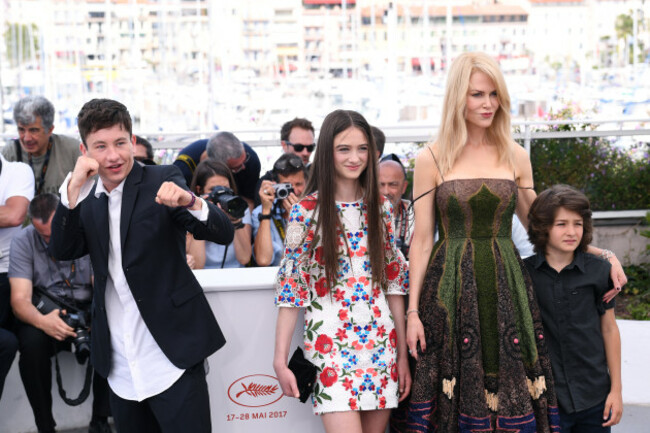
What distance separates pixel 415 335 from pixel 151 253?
0.96 meters

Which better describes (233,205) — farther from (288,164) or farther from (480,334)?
(288,164)

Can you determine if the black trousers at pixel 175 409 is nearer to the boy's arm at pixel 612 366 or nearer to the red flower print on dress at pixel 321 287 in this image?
the red flower print on dress at pixel 321 287

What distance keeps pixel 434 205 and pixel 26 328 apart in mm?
2134

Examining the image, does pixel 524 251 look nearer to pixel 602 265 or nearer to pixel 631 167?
pixel 602 265

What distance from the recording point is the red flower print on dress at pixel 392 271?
288 cm

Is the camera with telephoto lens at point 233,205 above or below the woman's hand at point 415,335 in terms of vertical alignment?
above

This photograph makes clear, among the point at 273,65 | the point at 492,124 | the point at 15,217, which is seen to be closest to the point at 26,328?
the point at 15,217

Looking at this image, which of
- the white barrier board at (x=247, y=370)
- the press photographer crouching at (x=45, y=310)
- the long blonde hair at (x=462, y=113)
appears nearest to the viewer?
the long blonde hair at (x=462, y=113)

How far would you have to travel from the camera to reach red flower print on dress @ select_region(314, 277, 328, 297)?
2.81 metres

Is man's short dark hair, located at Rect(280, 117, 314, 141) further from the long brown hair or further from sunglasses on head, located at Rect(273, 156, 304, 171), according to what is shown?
the long brown hair

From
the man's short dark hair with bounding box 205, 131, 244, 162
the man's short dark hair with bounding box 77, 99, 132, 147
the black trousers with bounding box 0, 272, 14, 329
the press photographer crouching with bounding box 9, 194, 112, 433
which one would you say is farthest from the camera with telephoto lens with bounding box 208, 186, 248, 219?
the man's short dark hair with bounding box 205, 131, 244, 162

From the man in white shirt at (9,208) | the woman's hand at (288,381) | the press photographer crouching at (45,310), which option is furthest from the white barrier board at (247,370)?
the man in white shirt at (9,208)

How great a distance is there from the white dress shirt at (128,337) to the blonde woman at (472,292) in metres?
0.88

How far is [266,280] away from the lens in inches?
124
